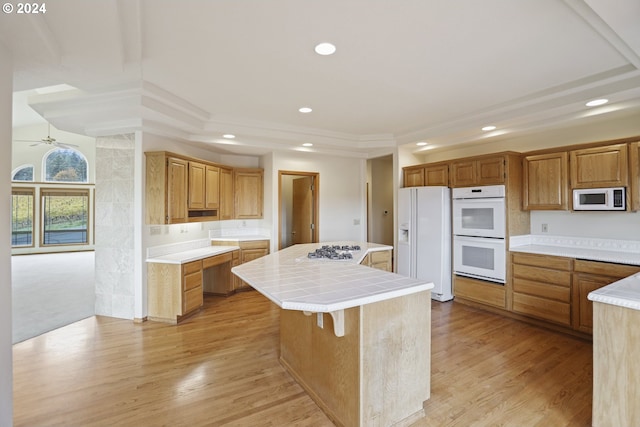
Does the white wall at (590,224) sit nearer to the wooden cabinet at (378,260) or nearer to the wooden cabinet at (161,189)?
the wooden cabinet at (378,260)

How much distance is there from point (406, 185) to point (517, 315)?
2.39 m

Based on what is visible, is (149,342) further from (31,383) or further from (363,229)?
(363,229)

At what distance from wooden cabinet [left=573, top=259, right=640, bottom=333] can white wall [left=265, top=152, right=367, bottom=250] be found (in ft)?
10.8

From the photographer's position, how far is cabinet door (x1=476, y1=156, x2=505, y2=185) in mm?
3842

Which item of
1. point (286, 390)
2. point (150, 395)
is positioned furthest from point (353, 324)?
point (150, 395)

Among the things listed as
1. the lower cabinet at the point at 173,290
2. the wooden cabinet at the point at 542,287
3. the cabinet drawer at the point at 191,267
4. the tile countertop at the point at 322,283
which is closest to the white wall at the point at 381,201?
the wooden cabinet at the point at 542,287

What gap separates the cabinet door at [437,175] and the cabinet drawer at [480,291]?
143cm

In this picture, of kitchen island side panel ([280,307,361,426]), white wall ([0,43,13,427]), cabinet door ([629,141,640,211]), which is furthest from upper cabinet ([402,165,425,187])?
white wall ([0,43,13,427])

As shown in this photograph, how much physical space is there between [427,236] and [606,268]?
199cm

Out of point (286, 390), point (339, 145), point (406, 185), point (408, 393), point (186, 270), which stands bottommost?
point (286, 390)

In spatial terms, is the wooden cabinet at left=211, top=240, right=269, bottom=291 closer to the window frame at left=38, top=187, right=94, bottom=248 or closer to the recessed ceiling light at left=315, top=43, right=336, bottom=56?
the recessed ceiling light at left=315, top=43, right=336, bottom=56

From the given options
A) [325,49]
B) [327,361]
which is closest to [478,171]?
[325,49]

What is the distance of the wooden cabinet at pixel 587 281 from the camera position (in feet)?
9.68

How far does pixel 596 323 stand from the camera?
1832 mm
